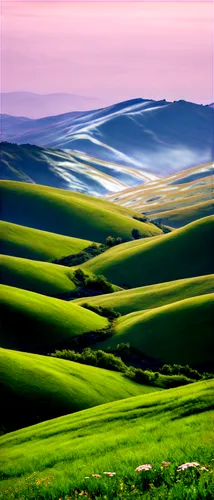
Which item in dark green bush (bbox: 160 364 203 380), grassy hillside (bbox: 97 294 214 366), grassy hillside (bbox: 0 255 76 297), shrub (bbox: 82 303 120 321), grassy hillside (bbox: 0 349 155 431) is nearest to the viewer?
grassy hillside (bbox: 0 349 155 431)

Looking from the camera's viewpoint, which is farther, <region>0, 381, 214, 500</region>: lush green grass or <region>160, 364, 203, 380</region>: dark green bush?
<region>160, 364, 203, 380</region>: dark green bush

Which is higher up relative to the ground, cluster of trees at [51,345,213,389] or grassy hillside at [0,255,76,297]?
grassy hillside at [0,255,76,297]

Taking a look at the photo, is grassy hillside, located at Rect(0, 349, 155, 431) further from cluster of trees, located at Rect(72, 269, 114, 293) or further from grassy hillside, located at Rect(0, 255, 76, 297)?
cluster of trees, located at Rect(72, 269, 114, 293)

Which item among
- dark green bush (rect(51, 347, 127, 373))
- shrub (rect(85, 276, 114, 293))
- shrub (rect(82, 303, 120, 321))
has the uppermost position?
shrub (rect(85, 276, 114, 293))

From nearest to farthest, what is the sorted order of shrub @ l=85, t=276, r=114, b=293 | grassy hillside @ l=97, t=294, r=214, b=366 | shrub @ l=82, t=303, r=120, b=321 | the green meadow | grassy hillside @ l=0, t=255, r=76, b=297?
the green meadow
grassy hillside @ l=97, t=294, r=214, b=366
shrub @ l=82, t=303, r=120, b=321
grassy hillside @ l=0, t=255, r=76, b=297
shrub @ l=85, t=276, r=114, b=293

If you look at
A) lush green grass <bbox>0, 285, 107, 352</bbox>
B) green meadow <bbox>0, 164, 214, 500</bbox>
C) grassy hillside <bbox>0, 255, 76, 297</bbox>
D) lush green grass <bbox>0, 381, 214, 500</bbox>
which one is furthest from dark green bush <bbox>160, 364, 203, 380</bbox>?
grassy hillside <bbox>0, 255, 76, 297</bbox>

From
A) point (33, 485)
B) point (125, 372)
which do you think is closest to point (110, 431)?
point (33, 485)
